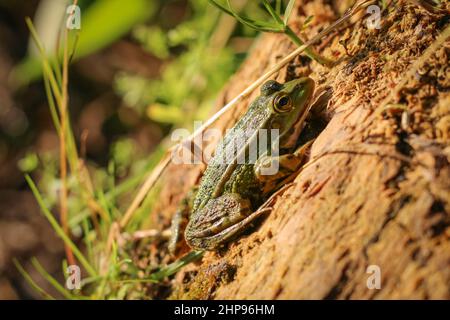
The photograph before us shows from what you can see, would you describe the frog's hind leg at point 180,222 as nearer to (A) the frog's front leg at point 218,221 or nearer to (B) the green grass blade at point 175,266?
(B) the green grass blade at point 175,266

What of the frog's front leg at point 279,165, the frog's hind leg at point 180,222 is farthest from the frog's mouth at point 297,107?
the frog's hind leg at point 180,222

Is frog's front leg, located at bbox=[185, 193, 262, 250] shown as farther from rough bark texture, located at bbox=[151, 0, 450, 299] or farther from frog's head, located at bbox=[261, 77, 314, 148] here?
frog's head, located at bbox=[261, 77, 314, 148]

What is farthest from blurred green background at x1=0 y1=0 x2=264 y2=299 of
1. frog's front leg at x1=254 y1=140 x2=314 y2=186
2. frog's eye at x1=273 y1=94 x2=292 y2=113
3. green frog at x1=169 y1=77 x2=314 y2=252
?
frog's eye at x1=273 y1=94 x2=292 y2=113

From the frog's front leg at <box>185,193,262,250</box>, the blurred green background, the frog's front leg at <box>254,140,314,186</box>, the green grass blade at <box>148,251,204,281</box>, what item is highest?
the blurred green background

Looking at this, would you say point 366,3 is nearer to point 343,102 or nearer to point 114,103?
point 343,102

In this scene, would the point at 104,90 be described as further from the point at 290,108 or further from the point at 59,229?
the point at 290,108

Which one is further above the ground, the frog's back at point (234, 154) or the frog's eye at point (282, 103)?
the frog's eye at point (282, 103)
